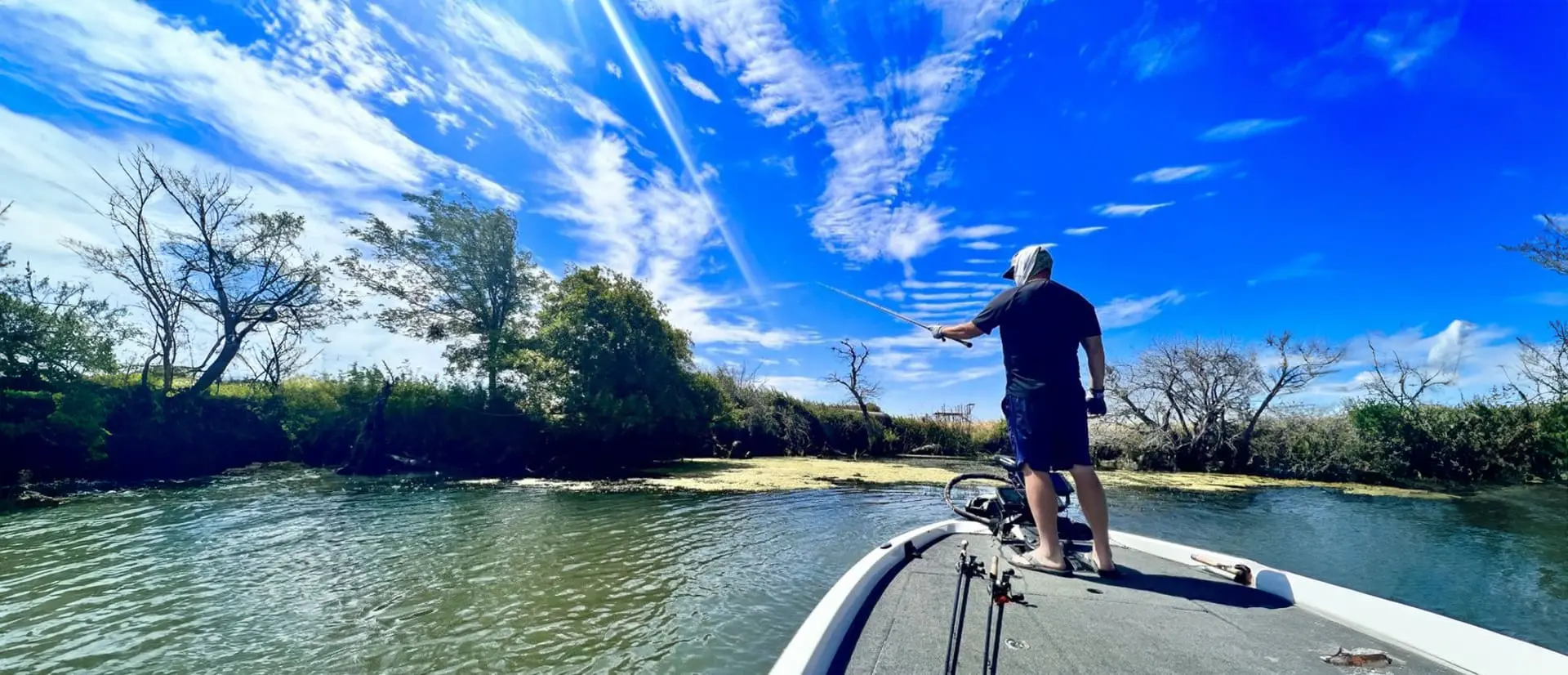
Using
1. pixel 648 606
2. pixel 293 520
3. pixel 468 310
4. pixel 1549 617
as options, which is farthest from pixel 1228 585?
pixel 468 310

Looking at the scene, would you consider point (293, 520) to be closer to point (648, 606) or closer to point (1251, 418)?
point (648, 606)

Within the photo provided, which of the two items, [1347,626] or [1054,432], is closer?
[1347,626]

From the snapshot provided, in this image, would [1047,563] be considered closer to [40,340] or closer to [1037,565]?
[1037,565]

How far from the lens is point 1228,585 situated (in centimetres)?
292

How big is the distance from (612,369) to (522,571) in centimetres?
1368

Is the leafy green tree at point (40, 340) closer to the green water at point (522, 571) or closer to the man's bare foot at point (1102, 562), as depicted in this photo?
the green water at point (522, 571)

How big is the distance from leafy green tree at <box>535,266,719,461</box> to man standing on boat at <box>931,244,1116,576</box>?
668 inches

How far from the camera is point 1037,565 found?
3115 mm

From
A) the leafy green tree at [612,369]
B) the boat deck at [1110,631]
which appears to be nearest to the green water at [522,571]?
the boat deck at [1110,631]

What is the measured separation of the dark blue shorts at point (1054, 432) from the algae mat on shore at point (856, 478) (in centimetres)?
1095

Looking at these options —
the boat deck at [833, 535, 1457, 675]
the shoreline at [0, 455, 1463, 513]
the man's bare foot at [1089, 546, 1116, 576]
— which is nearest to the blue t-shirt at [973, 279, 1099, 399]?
the man's bare foot at [1089, 546, 1116, 576]

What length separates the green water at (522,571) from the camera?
413 centimetres

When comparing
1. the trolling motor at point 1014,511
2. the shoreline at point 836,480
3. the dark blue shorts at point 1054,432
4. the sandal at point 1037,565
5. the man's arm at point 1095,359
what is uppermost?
the man's arm at point 1095,359

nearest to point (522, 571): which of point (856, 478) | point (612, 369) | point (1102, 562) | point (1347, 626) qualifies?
point (1102, 562)
